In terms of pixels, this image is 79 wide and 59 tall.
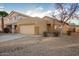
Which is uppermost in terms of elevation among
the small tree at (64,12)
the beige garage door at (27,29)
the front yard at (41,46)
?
the small tree at (64,12)

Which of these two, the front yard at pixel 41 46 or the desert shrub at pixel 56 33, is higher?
the desert shrub at pixel 56 33

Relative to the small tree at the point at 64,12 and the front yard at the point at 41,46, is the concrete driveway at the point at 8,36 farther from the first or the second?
the small tree at the point at 64,12

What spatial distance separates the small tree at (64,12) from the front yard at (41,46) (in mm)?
211

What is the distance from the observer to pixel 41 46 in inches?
126

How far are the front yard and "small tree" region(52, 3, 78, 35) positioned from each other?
8.3 inches

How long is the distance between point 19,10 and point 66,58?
82 centimetres

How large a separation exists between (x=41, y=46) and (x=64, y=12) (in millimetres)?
507

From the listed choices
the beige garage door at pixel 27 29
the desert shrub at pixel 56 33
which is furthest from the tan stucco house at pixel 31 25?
the desert shrub at pixel 56 33

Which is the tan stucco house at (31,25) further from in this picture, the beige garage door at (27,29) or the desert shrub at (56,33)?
the desert shrub at (56,33)

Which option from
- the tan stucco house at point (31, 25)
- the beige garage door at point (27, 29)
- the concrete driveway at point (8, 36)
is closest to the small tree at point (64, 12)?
the tan stucco house at point (31, 25)

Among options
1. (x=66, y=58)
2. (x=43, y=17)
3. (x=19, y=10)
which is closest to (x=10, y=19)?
(x=19, y=10)

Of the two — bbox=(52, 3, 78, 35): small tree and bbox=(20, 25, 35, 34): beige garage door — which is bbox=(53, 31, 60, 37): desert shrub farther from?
bbox=(20, 25, 35, 34): beige garage door

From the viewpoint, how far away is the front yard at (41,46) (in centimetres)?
316

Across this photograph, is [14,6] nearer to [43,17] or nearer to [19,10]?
[19,10]
